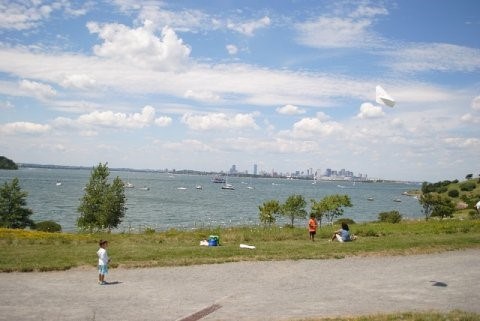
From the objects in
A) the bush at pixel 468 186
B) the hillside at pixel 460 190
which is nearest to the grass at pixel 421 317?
the hillside at pixel 460 190

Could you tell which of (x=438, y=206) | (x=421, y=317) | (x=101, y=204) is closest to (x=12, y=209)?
(x=101, y=204)

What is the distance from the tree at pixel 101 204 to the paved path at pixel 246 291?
3448 cm

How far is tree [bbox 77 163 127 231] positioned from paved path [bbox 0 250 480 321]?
34.5 m

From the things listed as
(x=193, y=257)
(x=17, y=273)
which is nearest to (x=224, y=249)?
(x=193, y=257)

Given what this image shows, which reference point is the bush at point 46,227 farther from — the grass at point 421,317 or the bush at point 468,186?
the bush at point 468,186

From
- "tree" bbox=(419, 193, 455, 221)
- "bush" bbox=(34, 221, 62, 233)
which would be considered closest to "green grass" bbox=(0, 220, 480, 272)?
"bush" bbox=(34, 221, 62, 233)

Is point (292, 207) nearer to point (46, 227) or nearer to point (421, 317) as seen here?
point (46, 227)

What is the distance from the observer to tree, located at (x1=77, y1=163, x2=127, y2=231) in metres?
49.6

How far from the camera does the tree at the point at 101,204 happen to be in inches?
1951

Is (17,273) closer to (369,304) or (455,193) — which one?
(369,304)

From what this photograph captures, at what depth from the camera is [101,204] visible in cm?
5050

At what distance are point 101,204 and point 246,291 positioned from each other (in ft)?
130

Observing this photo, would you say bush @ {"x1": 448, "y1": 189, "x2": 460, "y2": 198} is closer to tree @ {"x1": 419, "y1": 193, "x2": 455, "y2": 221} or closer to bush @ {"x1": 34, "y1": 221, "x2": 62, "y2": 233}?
tree @ {"x1": 419, "y1": 193, "x2": 455, "y2": 221}

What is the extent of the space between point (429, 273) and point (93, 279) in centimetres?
1148
